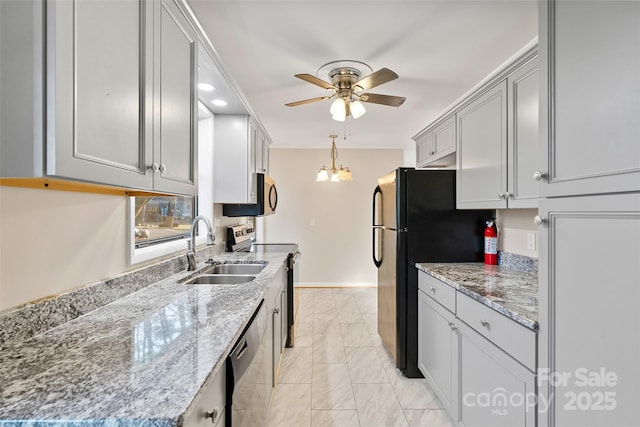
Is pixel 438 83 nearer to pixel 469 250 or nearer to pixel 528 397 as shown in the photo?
pixel 469 250

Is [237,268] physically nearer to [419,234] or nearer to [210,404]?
[419,234]

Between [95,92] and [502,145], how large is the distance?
2.07 m

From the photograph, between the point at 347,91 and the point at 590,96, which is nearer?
the point at 590,96

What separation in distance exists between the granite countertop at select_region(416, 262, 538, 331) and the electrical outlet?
0.18 meters

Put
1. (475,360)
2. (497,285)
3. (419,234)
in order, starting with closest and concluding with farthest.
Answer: (475,360) → (497,285) → (419,234)

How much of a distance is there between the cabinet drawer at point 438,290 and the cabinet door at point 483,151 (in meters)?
0.60

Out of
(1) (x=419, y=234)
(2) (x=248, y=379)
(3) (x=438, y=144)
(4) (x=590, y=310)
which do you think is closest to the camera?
(4) (x=590, y=310)

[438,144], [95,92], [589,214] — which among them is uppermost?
[438,144]

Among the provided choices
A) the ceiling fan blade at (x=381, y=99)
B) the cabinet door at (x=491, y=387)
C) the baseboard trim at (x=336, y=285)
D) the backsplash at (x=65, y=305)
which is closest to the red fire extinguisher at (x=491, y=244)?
the cabinet door at (x=491, y=387)

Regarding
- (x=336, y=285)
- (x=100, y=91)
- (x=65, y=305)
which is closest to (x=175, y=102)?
(x=100, y=91)

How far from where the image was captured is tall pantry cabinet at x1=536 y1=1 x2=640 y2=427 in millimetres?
828

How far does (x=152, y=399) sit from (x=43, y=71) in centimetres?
77

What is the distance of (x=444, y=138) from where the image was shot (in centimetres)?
279

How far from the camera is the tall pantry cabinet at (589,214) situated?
0.83 meters
